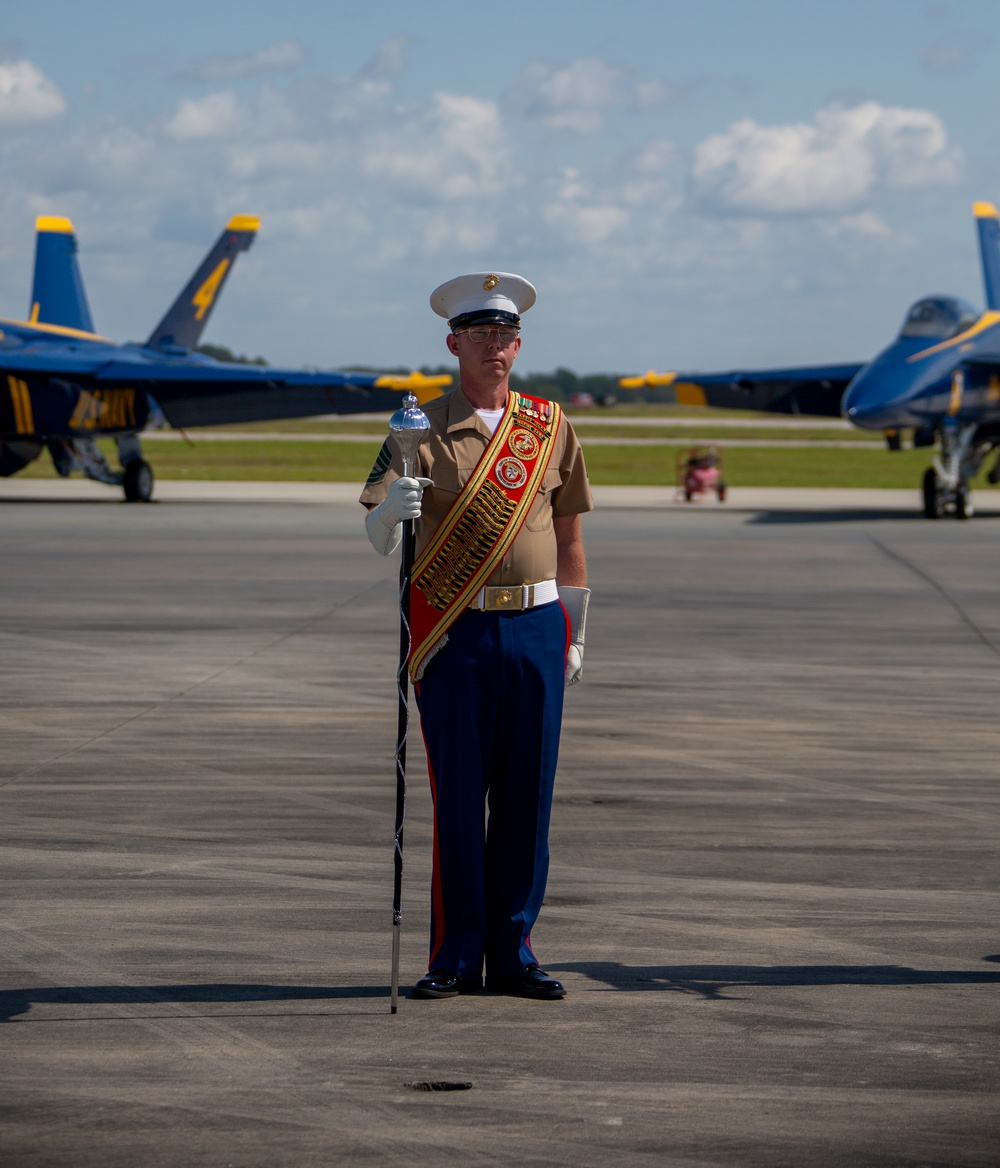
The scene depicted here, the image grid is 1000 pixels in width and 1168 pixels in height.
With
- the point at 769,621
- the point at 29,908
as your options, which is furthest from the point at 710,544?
the point at 29,908

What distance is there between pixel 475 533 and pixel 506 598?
21cm

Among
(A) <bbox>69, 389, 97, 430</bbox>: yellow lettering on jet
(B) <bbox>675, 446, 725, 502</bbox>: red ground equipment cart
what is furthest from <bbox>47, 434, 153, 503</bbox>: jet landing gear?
(B) <bbox>675, 446, 725, 502</bbox>: red ground equipment cart

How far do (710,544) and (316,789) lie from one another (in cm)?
1768

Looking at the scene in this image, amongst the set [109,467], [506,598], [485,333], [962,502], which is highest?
[109,467]

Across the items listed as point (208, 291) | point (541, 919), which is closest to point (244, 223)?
point (208, 291)

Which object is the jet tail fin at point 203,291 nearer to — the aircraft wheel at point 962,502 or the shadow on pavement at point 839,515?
the shadow on pavement at point 839,515

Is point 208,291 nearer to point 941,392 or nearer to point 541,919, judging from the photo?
point 941,392

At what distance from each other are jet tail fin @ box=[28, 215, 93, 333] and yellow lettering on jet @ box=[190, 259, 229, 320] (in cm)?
305

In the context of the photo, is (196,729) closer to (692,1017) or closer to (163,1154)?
(692,1017)

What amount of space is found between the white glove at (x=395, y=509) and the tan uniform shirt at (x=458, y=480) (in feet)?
0.40

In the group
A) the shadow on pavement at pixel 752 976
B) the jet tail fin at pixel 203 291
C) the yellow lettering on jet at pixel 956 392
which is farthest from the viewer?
the jet tail fin at pixel 203 291

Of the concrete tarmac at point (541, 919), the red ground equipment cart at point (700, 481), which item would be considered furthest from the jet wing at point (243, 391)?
the concrete tarmac at point (541, 919)

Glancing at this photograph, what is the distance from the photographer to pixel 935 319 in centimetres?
3216

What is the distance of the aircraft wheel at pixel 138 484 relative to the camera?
120 ft
